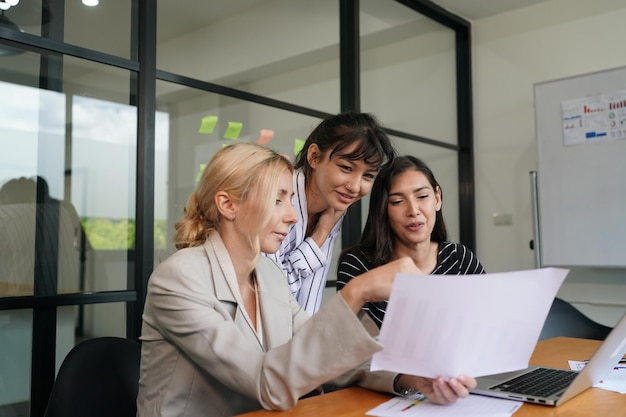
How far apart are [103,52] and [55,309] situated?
0.98m

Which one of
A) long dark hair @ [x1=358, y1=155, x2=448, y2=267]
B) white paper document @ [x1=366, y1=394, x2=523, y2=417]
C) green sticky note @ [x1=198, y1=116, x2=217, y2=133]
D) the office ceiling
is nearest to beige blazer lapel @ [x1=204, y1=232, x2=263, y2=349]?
white paper document @ [x1=366, y1=394, x2=523, y2=417]

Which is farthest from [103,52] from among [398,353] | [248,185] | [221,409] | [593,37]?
[593,37]

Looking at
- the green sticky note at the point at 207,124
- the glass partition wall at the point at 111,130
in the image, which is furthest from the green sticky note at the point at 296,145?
the green sticky note at the point at 207,124

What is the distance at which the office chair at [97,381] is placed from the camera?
130 centimetres

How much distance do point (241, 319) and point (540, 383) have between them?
1.96ft

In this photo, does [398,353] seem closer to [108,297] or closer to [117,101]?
[108,297]

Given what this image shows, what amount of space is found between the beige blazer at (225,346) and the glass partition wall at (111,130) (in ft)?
2.14

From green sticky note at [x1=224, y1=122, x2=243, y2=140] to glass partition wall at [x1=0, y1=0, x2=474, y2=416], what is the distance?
1 cm

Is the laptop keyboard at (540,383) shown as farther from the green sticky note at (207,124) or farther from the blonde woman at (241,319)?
the green sticky note at (207,124)

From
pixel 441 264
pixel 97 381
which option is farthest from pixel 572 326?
pixel 97 381

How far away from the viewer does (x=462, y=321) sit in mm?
906

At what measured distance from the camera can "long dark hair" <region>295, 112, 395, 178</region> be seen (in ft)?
6.07

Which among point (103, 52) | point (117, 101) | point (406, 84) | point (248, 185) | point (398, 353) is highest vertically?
point (406, 84)

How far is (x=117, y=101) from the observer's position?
241cm
